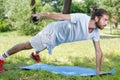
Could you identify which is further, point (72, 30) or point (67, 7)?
point (67, 7)

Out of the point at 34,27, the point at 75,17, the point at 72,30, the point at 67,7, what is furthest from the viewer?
the point at 67,7

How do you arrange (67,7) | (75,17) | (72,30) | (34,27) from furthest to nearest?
(67,7), (34,27), (72,30), (75,17)

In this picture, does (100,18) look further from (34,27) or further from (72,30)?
(34,27)

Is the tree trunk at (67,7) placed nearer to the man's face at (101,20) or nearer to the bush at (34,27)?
the bush at (34,27)

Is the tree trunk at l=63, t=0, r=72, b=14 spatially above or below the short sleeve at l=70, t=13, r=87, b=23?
below

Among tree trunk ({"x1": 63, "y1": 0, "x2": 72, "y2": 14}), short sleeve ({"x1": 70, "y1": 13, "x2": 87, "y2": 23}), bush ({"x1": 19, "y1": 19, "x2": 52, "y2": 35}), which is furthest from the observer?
tree trunk ({"x1": 63, "y1": 0, "x2": 72, "y2": 14})

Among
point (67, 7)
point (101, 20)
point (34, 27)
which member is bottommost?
point (34, 27)

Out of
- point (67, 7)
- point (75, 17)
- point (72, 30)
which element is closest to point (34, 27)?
point (67, 7)

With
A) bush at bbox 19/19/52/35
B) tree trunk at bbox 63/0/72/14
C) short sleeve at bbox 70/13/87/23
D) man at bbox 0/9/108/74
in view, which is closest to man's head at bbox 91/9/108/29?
man at bbox 0/9/108/74

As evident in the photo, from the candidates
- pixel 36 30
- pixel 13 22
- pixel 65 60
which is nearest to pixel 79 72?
pixel 65 60

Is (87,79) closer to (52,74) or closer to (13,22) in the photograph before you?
(52,74)

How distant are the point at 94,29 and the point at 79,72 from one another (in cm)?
88

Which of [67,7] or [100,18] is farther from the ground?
[100,18]

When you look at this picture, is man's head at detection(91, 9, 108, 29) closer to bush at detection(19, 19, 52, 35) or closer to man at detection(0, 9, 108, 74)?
man at detection(0, 9, 108, 74)
